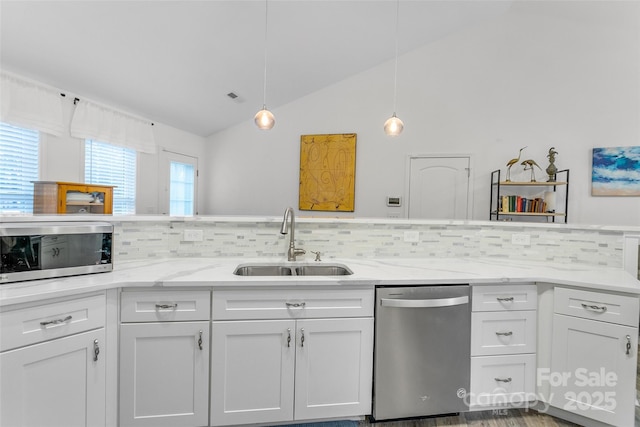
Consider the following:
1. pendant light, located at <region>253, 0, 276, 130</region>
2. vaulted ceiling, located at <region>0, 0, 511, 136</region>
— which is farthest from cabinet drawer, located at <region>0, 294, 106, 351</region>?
vaulted ceiling, located at <region>0, 0, 511, 136</region>

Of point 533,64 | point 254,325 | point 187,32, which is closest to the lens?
point 254,325

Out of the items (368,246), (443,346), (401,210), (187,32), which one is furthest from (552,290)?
(187,32)

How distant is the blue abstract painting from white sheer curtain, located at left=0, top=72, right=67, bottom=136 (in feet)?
19.6

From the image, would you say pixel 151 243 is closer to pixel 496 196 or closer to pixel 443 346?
pixel 443 346

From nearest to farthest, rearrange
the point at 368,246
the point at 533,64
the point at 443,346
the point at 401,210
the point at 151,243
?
1. the point at 443,346
2. the point at 151,243
3. the point at 368,246
4. the point at 533,64
5. the point at 401,210

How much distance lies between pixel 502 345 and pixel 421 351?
0.50m

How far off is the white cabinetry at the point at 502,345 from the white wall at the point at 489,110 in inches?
103

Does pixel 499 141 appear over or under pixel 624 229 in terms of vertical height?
over

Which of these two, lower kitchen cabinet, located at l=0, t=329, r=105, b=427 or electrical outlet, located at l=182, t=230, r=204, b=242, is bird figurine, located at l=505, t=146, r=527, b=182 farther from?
lower kitchen cabinet, located at l=0, t=329, r=105, b=427

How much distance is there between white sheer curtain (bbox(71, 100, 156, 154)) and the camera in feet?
10.4

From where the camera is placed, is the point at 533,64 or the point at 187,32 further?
the point at 533,64

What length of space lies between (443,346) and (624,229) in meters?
1.53

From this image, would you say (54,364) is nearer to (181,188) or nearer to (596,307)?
(596,307)

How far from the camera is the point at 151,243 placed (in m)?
1.96
